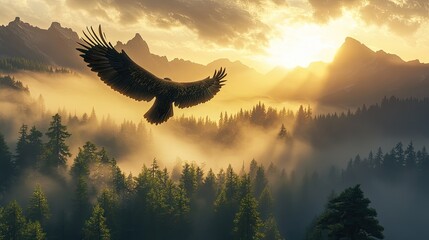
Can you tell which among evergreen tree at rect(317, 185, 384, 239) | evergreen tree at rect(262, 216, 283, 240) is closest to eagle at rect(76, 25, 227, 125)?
evergreen tree at rect(317, 185, 384, 239)

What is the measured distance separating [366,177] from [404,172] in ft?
45.6

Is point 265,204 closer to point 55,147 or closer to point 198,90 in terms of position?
point 55,147

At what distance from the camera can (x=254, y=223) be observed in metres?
60.7

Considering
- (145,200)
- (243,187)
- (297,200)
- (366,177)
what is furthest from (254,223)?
(366,177)

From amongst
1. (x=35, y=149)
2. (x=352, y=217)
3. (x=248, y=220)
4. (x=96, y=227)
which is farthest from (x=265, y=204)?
(x=352, y=217)

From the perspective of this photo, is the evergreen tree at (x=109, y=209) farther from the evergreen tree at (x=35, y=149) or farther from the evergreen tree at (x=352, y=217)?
the evergreen tree at (x=352, y=217)

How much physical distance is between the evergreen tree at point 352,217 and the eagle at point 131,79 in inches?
801

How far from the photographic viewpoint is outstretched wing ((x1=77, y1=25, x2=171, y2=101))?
19.7 feet

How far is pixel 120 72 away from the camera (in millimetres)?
6305

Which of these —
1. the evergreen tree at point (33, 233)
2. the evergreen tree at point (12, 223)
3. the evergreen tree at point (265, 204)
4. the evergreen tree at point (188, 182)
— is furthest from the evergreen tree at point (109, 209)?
the evergreen tree at point (265, 204)

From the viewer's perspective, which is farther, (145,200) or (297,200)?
(297,200)

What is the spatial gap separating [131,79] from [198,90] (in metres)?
1.54

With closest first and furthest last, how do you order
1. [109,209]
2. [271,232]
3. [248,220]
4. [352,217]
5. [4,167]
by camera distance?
[352,217] < [248,220] < [109,209] < [271,232] < [4,167]

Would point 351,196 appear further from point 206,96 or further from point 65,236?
point 65,236
